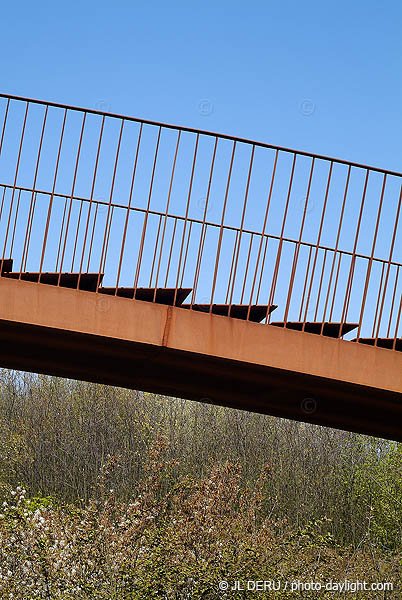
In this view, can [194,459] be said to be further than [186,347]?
Yes

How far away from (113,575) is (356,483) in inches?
612

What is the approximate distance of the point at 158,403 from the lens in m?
28.4

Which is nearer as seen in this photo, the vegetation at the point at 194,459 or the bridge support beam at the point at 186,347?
the bridge support beam at the point at 186,347

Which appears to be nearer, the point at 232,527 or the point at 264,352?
the point at 264,352

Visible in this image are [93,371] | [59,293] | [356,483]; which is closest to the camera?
[59,293]

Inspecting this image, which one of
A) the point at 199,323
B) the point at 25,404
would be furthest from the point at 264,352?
the point at 25,404

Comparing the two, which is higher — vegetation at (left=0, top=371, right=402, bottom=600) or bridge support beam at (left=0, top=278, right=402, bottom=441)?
bridge support beam at (left=0, top=278, right=402, bottom=441)

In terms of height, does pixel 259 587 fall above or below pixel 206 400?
below

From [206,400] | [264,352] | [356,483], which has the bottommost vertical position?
[356,483]

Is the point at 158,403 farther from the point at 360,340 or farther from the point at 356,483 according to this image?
the point at 360,340

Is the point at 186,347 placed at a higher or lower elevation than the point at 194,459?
higher

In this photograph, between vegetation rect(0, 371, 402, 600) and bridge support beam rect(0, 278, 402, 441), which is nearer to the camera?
bridge support beam rect(0, 278, 402, 441)

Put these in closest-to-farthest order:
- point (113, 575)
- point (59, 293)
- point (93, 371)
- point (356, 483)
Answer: point (59, 293), point (93, 371), point (113, 575), point (356, 483)

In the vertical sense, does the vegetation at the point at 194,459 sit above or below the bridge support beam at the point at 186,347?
below
